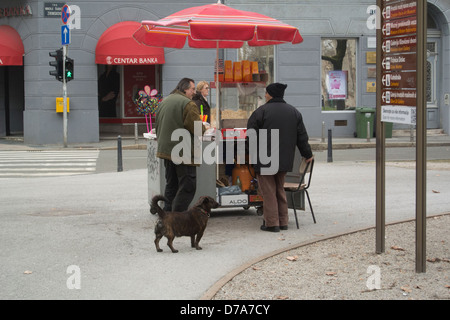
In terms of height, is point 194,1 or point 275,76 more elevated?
point 194,1

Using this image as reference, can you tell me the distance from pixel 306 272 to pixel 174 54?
20225 mm

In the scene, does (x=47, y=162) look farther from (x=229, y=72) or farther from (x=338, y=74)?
(x=338, y=74)

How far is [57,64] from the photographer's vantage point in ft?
79.0

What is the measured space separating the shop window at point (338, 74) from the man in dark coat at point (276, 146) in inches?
722

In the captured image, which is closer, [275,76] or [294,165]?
[294,165]

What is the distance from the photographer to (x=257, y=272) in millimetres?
7148

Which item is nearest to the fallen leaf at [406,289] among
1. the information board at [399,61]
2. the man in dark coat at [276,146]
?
the information board at [399,61]

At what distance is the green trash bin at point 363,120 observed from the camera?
26.7 meters

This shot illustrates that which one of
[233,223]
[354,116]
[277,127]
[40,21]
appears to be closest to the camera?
[277,127]

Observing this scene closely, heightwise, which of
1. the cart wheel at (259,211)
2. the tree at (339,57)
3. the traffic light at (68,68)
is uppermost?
the tree at (339,57)

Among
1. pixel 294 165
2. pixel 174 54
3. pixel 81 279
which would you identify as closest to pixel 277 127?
pixel 294 165

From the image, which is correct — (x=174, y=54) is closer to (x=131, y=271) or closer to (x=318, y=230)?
(x=318, y=230)

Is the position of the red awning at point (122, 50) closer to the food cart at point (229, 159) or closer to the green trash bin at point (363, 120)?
the green trash bin at point (363, 120)

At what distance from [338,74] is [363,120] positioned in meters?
2.07
